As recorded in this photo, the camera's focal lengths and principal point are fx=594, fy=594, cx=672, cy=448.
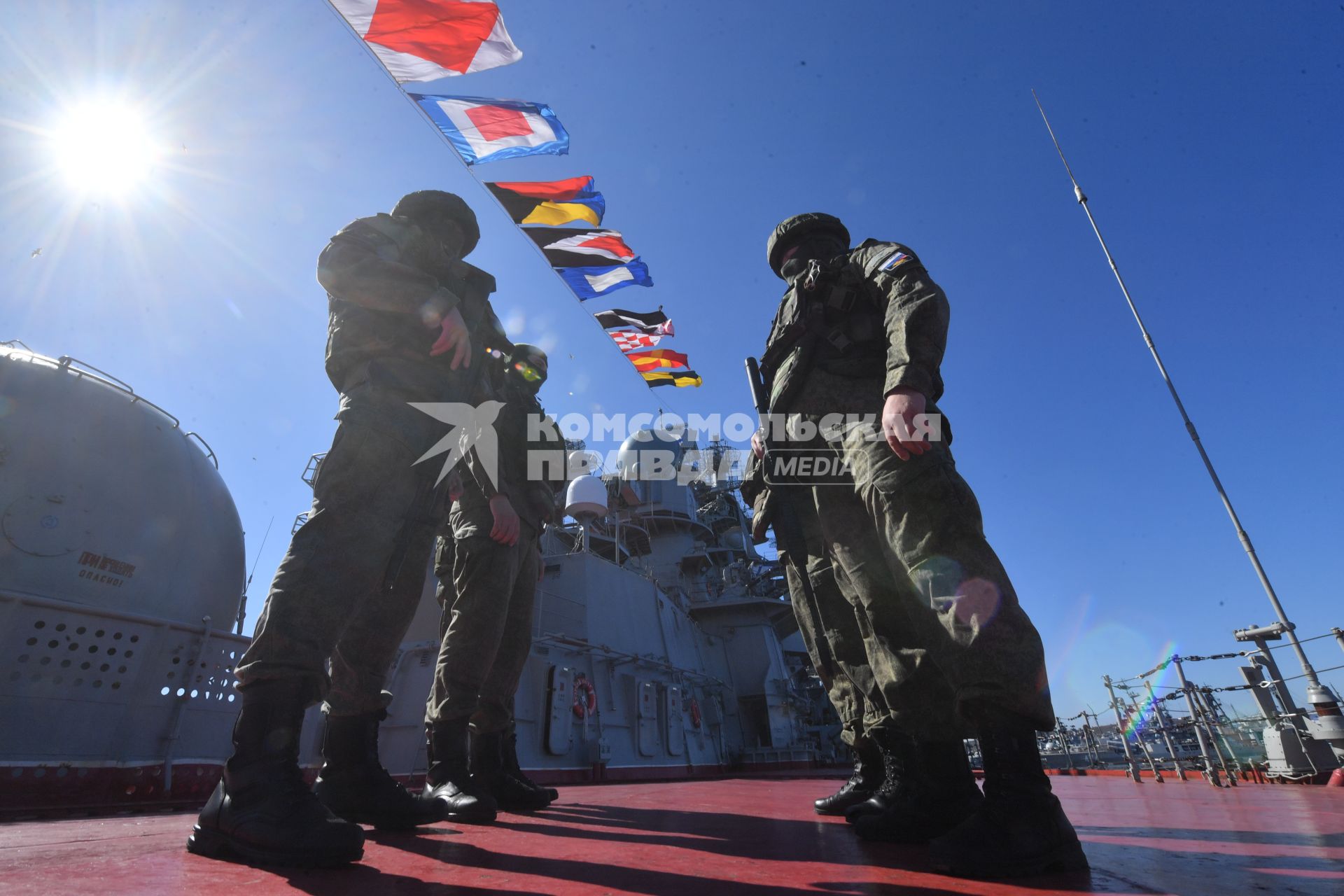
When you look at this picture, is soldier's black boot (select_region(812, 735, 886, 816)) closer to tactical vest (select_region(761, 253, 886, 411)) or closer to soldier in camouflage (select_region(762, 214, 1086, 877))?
soldier in camouflage (select_region(762, 214, 1086, 877))

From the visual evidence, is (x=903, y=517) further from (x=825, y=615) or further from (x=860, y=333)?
(x=825, y=615)

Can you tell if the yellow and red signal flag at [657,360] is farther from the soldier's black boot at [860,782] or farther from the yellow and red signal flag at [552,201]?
the soldier's black boot at [860,782]

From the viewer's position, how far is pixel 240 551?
22.6ft

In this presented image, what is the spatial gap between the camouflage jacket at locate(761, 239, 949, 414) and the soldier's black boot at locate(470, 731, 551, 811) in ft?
7.41

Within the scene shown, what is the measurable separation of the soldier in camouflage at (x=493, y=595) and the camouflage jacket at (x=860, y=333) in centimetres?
137

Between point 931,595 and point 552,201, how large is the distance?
610 centimetres

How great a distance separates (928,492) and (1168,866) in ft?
3.01

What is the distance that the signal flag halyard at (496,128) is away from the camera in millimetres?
5332

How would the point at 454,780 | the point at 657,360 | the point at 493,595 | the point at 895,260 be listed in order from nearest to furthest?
1. the point at 895,260
2. the point at 454,780
3. the point at 493,595
4. the point at 657,360

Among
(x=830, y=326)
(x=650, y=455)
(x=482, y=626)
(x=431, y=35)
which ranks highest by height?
(x=650, y=455)

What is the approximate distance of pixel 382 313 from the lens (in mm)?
2174

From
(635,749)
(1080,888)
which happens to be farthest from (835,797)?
(635,749)

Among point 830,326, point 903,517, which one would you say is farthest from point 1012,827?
point 830,326

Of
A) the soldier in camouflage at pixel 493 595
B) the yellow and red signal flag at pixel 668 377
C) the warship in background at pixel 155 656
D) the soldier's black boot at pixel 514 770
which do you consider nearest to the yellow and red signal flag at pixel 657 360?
the yellow and red signal flag at pixel 668 377
